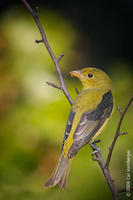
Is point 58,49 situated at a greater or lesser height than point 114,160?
greater

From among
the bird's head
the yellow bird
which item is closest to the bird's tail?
the yellow bird

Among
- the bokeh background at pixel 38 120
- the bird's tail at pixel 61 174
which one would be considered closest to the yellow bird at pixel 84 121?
the bird's tail at pixel 61 174

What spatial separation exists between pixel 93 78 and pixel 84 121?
34cm

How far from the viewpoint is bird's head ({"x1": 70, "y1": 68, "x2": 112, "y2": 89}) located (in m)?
2.04

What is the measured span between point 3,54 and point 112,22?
3321 millimetres

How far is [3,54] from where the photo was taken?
122 inches

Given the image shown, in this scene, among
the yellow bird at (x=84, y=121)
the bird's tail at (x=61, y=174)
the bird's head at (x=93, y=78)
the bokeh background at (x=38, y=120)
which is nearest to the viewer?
the bird's tail at (x=61, y=174)

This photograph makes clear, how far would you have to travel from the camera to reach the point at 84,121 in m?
1.83

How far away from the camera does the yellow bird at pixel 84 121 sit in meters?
1.74

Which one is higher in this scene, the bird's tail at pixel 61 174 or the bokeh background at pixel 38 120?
the bird's tail at pixel 61 174

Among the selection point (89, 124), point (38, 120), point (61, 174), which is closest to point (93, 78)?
point (89, 124)

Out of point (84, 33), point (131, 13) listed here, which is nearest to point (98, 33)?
point (84, 33)

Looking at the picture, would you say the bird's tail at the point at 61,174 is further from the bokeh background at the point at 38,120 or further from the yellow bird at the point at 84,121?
the bokeh background at the point at 38,120

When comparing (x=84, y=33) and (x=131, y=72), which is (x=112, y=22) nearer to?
(x=84, y=33)
